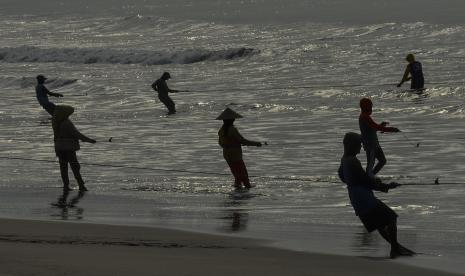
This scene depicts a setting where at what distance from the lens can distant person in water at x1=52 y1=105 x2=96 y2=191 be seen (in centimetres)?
1592

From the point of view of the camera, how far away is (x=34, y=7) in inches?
3863

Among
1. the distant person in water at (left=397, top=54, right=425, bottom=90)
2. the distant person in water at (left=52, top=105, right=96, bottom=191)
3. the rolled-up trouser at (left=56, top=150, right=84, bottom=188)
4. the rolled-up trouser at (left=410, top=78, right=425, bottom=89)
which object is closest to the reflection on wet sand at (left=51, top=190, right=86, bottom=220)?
the rolled-up trouser at (left=56, top=150, right=84, bottom=188)

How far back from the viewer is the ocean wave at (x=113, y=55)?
47.7 metres

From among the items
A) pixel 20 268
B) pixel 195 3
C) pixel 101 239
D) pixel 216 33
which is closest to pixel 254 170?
pixel 101 239

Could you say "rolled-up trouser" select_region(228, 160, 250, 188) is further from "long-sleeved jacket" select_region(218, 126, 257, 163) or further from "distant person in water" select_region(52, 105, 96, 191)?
"distant person in water" select_region(52, 105, 96, 191)

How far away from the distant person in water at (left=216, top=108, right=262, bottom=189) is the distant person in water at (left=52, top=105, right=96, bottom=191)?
6.07 feet

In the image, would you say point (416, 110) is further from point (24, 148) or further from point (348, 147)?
point (348, 147)

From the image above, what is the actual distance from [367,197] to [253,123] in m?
15.4

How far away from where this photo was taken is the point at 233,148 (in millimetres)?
15922

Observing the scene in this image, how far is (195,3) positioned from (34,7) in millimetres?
15480

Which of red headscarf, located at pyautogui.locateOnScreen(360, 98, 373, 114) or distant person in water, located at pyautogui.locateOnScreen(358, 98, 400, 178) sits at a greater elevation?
red headscarf, located at pyautogui.locateOnScreen(360, 98, 373, 114)

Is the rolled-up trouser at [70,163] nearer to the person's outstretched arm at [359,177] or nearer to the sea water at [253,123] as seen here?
the sea water at [253,123]

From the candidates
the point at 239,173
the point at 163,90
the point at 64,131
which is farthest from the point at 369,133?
the point at 163,90

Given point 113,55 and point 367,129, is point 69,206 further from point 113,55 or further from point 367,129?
point 113,55
